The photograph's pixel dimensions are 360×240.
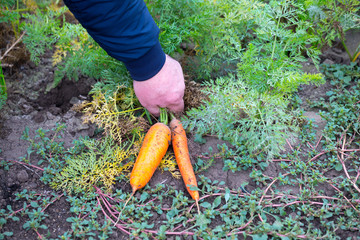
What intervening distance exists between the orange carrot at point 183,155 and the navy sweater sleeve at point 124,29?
437 mm

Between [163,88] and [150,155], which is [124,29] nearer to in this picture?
[163,88]

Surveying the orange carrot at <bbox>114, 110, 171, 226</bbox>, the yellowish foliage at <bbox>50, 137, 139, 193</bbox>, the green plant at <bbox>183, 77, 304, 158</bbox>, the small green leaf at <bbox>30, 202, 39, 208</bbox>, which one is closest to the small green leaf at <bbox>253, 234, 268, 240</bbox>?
the green plant at <bbox>183, 77, 304, 158</bbox>

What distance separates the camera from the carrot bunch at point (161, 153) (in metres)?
1.79

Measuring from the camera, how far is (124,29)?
155 centimetres

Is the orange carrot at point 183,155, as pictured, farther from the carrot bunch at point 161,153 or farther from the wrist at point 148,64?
the wrist at point 148,64

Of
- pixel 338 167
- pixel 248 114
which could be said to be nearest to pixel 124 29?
pixel 248 114

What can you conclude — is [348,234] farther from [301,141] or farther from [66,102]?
[66,102]

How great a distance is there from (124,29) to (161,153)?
0.76 m

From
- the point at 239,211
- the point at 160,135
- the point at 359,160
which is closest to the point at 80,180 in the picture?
the point at 160,135

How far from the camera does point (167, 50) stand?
82.9 inches

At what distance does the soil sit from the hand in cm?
23

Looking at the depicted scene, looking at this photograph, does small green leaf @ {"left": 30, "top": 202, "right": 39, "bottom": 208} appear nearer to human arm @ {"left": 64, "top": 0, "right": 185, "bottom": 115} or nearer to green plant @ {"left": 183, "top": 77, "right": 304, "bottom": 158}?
human arm @ {"left": 64, "top": 0, "right": 185, "bottom": 115}

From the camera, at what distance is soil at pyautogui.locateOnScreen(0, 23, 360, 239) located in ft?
5.76

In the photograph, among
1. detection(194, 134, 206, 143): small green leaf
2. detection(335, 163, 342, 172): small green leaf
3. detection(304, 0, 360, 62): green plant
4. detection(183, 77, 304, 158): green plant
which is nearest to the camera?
detection(183, 77, 304, 158): green plant
